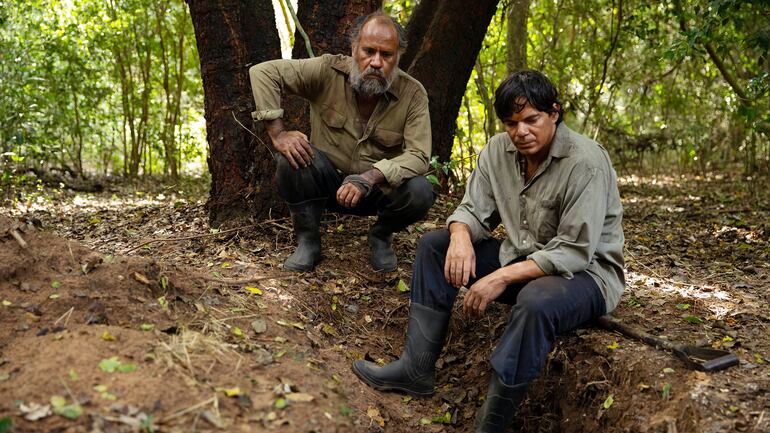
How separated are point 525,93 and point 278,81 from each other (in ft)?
5.88

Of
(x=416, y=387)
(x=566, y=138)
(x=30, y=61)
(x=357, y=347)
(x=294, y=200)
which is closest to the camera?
(x=566, y=138)

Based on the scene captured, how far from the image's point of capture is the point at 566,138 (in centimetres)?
334

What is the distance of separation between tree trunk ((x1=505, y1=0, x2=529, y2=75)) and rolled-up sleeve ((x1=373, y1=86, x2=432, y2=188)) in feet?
15.1

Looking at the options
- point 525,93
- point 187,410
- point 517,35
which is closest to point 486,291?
point 525,93

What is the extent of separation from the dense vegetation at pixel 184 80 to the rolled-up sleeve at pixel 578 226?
4.42 m

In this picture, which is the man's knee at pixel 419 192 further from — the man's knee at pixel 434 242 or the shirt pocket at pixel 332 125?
the man's knee at pixel 434 242

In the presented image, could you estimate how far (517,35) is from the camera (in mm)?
8633

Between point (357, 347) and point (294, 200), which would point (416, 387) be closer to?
point (357, 347)

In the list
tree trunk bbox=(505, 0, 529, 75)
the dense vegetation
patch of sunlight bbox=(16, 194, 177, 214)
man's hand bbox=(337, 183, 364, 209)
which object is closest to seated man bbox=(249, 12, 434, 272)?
man's hand bbox=(337, 183, 364, 209)

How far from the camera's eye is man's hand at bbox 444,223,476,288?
345 centimetres

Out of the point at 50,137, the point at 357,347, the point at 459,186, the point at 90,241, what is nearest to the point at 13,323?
the point at 357,347

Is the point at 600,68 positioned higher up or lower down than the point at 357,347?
higher up

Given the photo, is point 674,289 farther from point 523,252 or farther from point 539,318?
point 539,318

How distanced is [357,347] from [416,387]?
51cm
